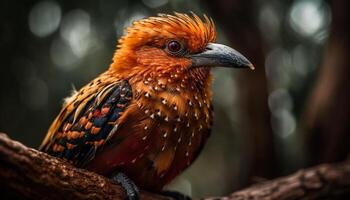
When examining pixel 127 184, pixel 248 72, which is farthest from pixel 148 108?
pixel 248 72

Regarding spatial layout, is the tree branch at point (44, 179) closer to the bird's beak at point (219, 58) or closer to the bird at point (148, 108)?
the bird at point (148, 108)

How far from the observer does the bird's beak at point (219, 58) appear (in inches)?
164

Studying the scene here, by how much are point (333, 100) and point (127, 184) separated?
12.8 feet

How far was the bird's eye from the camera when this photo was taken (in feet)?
14.0

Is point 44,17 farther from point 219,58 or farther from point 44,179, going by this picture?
point 44,179

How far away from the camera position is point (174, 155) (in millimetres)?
3988

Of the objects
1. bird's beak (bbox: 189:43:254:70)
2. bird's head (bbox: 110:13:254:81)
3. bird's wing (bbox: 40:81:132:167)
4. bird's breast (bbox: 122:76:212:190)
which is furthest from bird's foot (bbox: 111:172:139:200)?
bird's beak (bbox: 189:43:254:70)

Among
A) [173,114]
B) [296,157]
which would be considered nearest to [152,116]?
[173,114]

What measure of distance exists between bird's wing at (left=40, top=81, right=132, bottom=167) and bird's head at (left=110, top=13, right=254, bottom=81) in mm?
261

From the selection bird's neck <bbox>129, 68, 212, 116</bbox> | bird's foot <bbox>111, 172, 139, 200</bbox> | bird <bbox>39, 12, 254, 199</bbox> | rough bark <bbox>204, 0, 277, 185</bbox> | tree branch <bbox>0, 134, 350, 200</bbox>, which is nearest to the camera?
tree branch <bbox>0, 134, 350, 200</bbox>

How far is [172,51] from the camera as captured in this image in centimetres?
427

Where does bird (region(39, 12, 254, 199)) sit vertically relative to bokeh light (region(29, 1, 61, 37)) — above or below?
below

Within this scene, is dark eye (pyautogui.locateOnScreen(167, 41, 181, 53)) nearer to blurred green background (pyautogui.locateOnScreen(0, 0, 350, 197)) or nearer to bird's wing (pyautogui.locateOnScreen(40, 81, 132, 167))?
bird's wing (pyautogui.locateOnScreen(40, 81, 132, 167))

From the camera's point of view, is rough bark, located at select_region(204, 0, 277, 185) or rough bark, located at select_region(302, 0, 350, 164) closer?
rough bark, located at select_region(204, 0, 277, 185)
